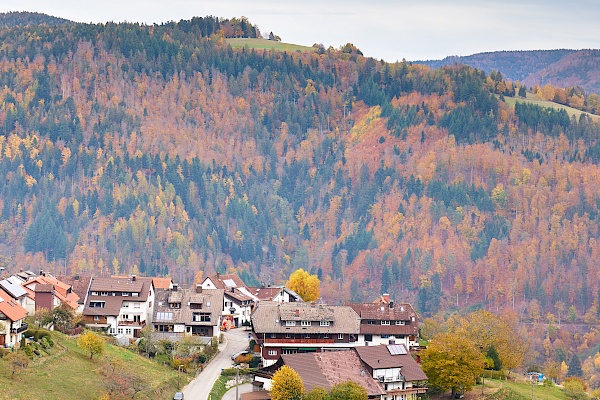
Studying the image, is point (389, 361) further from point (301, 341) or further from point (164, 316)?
point (164, 316)

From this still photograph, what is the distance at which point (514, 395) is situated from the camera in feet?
314

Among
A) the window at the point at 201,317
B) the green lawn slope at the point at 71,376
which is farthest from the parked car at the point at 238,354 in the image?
the green lawn slope at the point at 71,376

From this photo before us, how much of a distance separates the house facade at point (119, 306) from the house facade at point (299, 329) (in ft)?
34.0

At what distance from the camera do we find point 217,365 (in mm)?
97062

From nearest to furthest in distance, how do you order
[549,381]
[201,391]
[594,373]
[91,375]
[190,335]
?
[91,375] < [201,391] < [190,335] < [549,381] < [594,373]

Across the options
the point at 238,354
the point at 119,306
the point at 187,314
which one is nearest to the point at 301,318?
the point at 238,354

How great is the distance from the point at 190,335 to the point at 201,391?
48.8 ft

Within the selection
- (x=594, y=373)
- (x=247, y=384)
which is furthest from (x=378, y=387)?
(x=594, y=373)

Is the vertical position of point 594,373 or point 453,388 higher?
point 453,388

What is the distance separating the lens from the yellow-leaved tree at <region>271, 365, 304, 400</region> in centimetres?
8350

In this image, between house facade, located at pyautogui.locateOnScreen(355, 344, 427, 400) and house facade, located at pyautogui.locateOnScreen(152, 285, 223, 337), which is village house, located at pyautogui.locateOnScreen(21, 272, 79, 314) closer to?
house facade, located at pyautogui.locateOnScreen(152, 285, 223, 337)

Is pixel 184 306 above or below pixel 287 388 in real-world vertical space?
below

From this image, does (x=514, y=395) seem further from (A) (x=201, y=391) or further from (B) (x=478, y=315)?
(A) (x=201, y=391)

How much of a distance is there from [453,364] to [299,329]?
45.3ft
